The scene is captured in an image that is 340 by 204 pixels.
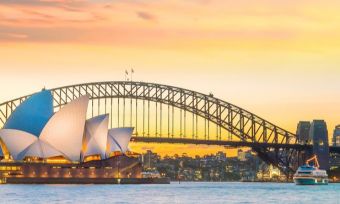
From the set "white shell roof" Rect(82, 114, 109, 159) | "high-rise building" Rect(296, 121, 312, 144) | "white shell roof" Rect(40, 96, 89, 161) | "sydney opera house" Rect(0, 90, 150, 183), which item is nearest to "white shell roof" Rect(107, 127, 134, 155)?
"sydney opera house" Rect(0, 90, 150, 183)

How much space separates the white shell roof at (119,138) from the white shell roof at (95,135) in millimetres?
5805

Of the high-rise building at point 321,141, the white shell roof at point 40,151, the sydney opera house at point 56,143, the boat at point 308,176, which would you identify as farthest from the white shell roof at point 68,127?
the high-rise building at point 321,141

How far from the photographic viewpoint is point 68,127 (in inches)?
4774

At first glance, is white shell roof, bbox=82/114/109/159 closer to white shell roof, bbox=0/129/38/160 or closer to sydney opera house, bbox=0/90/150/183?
sydney opera house, bbox=0/90/150/183

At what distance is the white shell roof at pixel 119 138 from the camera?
136 m

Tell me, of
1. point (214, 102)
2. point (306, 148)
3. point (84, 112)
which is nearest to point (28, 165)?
point (84, 112)

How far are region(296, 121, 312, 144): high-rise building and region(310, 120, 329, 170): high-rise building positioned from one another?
1.78 m

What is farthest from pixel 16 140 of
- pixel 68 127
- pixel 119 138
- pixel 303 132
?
pixel 303 132

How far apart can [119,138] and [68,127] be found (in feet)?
51.4

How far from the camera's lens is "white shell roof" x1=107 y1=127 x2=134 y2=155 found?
136 metres

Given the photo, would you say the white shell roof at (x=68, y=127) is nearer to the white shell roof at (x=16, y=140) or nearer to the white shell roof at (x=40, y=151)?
the white shell roof at (x=40, y=151)

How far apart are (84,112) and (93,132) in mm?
6017

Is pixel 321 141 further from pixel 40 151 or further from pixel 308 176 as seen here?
pixel 40 151

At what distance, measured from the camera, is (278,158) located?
5861 inches
